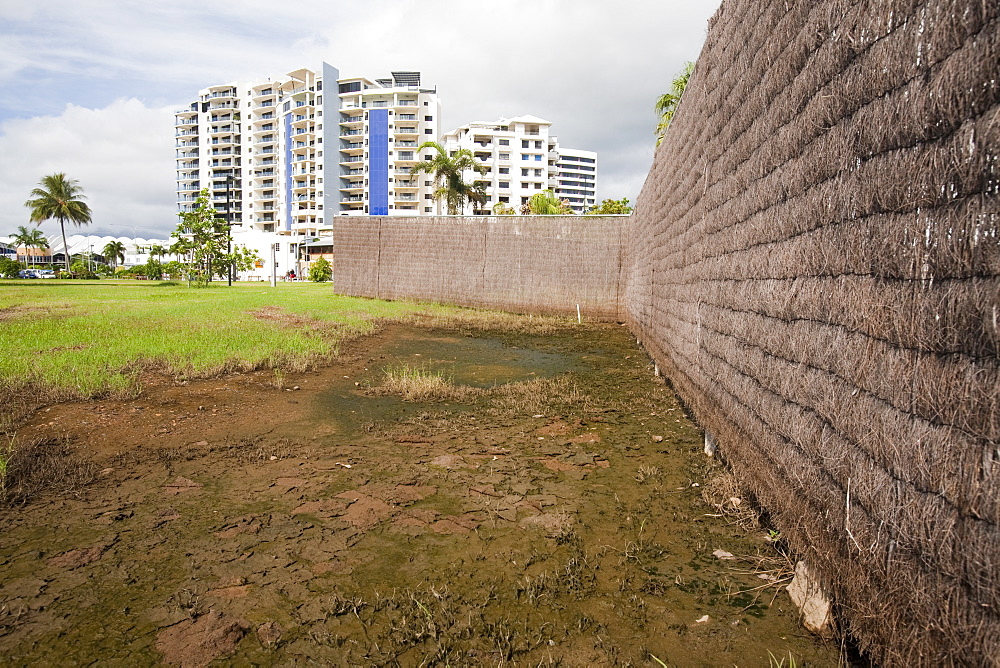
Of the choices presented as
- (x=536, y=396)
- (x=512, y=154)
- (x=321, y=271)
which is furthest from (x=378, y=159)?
(x=536, y=396)

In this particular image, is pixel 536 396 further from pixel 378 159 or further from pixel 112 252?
pixel 112 252

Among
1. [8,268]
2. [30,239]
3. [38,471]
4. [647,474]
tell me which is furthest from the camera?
[30,239]

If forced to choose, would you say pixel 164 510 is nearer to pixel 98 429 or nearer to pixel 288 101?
pixel 98 429

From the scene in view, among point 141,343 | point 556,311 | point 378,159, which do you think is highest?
point 378,159

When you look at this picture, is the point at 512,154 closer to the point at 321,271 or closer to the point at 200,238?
the point at 321,271

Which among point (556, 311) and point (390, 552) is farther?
point (556, 311)

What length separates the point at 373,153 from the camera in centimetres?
6800

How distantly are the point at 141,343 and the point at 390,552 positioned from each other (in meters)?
5.74

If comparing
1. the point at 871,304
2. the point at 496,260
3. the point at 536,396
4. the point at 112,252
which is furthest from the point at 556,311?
the point at 112,252

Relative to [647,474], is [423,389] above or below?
above

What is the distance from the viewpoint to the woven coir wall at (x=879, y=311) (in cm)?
101

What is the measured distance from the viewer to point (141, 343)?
6.45 metres

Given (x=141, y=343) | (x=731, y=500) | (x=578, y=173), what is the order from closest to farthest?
(x=731, y=500)
(x=141, y=343)
(x=578, y=173)

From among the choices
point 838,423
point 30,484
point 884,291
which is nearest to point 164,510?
point 30,484
